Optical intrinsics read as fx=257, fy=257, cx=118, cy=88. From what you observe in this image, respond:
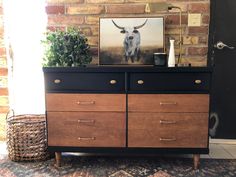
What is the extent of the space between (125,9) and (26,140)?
1466 mm

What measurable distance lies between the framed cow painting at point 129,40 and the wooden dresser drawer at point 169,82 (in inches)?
19.1

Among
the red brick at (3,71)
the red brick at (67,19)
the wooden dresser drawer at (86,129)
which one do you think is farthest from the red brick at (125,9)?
the red brick at (3,71)

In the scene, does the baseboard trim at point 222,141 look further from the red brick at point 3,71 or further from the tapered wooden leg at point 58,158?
the red brick at point 3,71

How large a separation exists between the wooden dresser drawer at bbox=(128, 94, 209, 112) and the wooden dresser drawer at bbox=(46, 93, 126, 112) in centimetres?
9

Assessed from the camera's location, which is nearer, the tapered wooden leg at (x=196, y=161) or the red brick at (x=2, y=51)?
the tapered wooden leg at (x=196, y=161)

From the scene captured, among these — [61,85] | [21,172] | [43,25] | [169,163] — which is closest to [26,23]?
[43,25]

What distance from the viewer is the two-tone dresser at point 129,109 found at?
192cm

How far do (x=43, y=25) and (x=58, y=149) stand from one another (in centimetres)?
121

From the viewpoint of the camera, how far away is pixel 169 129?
76.7 inches

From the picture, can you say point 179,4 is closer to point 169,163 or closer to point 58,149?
point 169,163

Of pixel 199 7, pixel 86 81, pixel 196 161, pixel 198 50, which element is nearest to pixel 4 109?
pixel 86 81

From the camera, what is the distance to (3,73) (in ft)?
8.32

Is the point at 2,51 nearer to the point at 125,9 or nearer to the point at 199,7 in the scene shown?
the point at 125,9

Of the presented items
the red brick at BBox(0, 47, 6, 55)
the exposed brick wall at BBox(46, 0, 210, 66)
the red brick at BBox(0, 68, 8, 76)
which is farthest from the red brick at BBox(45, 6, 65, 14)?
the red brick at BBox(0, 68, 8, 76)
